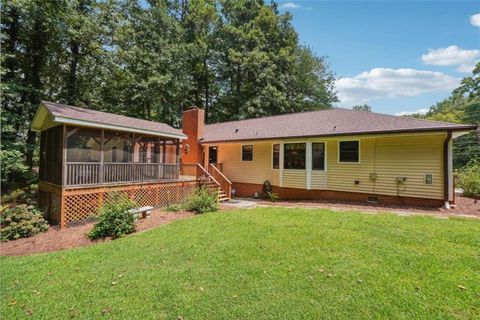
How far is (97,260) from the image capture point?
5250 millimetres

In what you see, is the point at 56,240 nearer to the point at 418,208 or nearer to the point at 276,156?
the point at 276,156

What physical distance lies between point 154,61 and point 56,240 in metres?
21.1

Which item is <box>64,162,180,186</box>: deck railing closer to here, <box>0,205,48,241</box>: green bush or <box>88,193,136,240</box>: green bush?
<box>0,205,48,241</box>: green bush

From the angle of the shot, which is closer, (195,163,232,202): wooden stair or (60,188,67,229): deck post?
(60,188,67,229): deck post

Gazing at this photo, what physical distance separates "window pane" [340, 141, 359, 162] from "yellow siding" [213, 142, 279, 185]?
11.3 ft

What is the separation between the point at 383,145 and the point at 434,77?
2985cm

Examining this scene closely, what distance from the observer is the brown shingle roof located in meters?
9.36

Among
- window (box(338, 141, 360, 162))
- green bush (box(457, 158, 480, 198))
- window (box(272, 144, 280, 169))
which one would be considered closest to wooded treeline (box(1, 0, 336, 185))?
window (box(272, 144, 280, 169))

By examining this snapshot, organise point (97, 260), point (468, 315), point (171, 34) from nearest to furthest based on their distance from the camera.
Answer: point (468, 315) → point (97, 260) → point (171, 34)

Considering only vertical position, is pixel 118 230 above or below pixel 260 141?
below

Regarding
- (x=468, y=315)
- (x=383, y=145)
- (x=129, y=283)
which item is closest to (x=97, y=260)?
(x=129, y=283)

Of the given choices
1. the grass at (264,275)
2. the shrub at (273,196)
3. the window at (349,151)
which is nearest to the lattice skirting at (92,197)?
the grass at (264,275)

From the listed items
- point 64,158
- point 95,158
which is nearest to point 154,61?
point 95,158

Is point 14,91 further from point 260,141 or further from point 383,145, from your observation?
point 383,145
